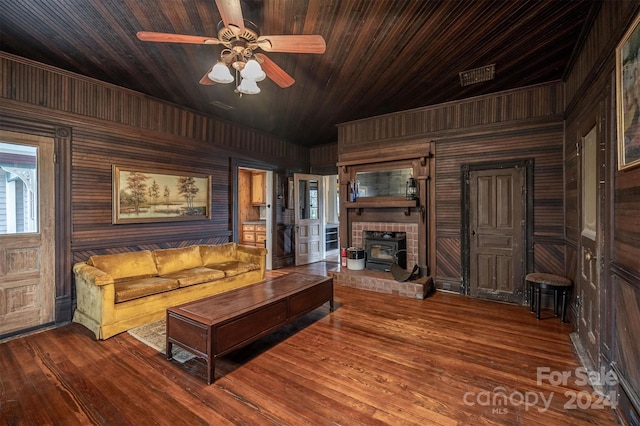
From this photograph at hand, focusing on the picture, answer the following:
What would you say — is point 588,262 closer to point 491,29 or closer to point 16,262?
point 491,29

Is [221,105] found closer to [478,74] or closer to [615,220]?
[478,74]

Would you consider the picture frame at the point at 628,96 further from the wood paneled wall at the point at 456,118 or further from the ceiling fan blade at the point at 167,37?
the ceiling fan blade at the point at 167,37

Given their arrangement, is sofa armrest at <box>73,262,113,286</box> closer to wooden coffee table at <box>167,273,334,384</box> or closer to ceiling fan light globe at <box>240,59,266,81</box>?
wooden coffee table at <box>167,273,334,384</box>

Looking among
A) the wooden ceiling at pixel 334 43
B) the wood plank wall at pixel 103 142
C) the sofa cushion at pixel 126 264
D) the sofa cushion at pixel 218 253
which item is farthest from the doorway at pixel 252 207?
the wooden ceiling at pixel 334 43

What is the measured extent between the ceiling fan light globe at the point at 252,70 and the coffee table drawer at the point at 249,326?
6.79 feet

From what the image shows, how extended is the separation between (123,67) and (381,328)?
14.0 ft

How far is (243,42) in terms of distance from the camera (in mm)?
2412

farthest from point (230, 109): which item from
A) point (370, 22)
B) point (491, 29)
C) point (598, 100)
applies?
point (598, 100)

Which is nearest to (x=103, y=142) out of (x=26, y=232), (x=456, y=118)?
(x=26, y=232)

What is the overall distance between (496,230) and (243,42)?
412 cm

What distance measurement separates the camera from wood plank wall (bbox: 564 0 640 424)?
5.73ft

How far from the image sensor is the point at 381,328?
3.30 m

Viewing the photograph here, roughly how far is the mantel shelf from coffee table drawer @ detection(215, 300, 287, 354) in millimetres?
2827

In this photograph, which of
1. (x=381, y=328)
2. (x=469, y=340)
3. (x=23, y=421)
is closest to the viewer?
(x=23, y=421)
